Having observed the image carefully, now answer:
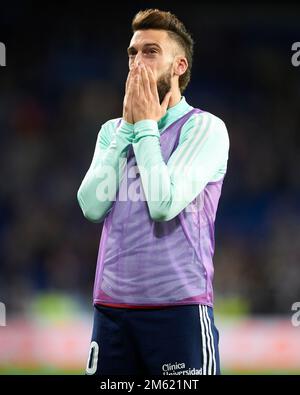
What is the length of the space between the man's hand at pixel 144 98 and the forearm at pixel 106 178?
79mm

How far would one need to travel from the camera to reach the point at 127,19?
10.8 meters

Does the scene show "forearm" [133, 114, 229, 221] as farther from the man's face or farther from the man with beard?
the man's face

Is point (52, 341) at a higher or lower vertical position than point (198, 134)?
lower

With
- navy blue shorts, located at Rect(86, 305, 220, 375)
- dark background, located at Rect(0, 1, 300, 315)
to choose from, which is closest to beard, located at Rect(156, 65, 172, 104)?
navy blue shorts, located at Rect(86, 305, 220, 375)

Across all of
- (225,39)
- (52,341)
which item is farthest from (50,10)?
(52,341)

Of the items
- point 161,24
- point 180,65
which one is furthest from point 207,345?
point 161,24

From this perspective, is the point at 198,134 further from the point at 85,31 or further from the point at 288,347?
the point at 85,31

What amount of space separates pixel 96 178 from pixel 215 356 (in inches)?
33.7

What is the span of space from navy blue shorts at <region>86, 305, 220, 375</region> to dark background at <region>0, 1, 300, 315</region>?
5.16 metres

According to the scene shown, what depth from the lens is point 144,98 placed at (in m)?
3.23

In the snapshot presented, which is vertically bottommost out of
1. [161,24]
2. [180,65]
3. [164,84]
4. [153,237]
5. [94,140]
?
[153,237]

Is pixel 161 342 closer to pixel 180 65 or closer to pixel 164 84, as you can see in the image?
pixel 164 84

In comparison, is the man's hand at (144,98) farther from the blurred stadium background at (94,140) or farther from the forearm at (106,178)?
the blurred stadium background at (94,140)

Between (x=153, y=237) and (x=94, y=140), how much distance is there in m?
6.96
